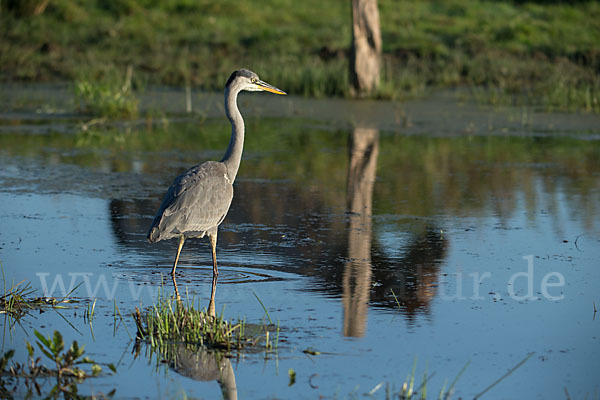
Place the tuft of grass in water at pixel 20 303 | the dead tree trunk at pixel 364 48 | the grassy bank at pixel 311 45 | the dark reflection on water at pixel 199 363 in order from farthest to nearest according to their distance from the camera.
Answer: the grassy bank at pixel 311 45 → the dead tree trunk at pixel 364 48 → the tuft of grass in water at pixel 20 303 → the dark reflection on water at pixel 199 363

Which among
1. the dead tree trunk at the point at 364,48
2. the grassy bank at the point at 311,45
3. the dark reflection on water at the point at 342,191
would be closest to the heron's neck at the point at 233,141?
the dark reflection on water at the point at 342,191

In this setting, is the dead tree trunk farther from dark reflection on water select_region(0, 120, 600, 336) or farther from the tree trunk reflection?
the tree trunk reflection

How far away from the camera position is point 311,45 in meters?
25.8

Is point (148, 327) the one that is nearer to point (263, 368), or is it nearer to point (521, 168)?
point (263, 368)

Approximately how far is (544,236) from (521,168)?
387cm

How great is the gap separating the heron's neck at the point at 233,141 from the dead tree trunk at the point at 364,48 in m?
11.8

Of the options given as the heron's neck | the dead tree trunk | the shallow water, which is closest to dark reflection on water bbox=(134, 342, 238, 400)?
the shallow water

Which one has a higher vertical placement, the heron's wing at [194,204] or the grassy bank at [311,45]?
the grassy bank at [311,45]

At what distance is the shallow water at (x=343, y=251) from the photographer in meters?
5.59

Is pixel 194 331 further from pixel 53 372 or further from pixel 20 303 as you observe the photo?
pixel 20 303

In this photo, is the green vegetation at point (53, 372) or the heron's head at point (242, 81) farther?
the heron's head at point (242, 81)

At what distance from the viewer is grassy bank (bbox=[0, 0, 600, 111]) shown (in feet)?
68.0

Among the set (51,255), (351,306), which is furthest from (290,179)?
(351,306)

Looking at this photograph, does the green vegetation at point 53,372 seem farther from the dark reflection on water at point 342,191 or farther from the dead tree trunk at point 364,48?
the dead tree trunk at point 364,48
